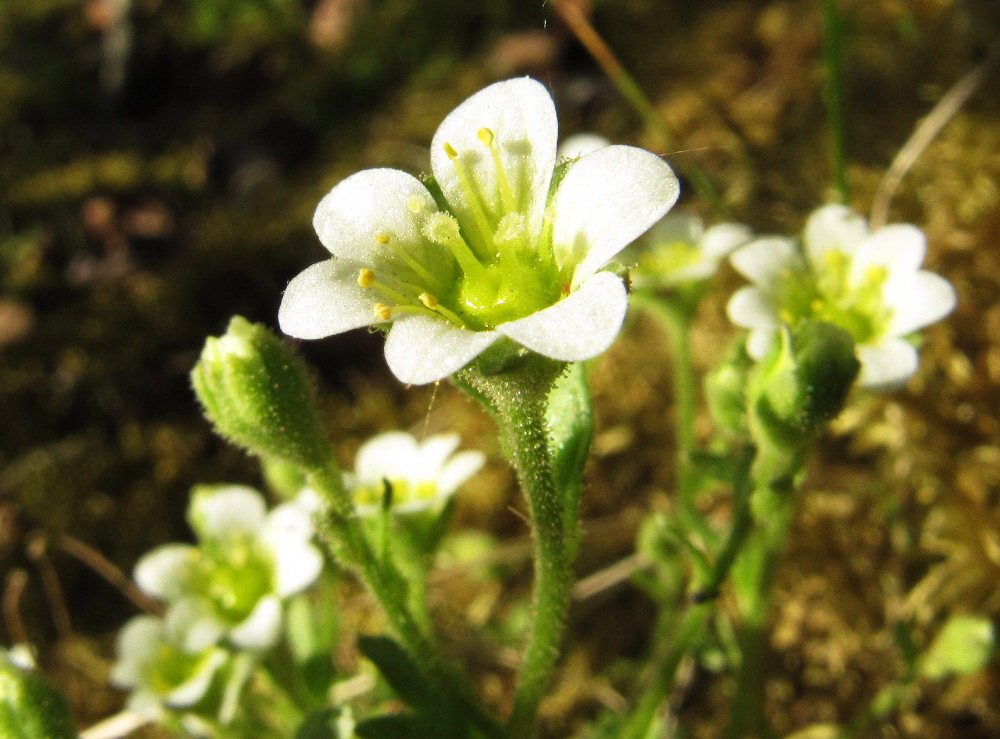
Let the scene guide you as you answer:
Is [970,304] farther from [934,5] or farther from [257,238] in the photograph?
[257,238]

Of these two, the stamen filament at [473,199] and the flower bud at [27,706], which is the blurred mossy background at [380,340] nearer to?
the flower bud at [27,706]

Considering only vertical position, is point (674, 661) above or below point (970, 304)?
above

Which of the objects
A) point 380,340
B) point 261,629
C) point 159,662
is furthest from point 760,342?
point 380,340

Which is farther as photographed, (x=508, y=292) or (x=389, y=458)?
(x=389, y=458)

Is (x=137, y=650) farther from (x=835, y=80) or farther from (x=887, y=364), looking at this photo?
(x=835, y=80)

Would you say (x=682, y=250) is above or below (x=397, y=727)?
below

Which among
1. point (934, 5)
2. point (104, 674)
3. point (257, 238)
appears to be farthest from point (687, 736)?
point (934, 5)
